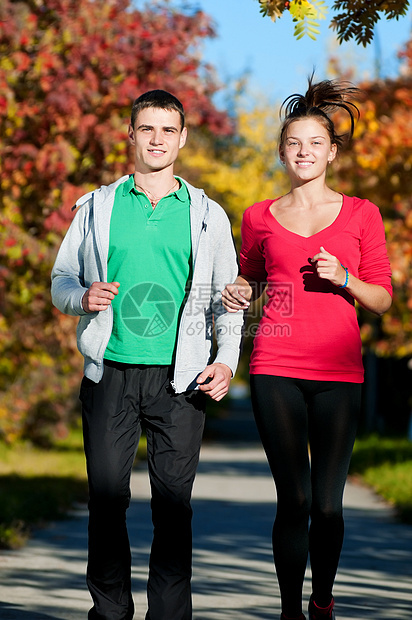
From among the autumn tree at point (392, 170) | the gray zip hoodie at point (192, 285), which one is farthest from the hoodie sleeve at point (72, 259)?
the autumn tree at point (392, 170)

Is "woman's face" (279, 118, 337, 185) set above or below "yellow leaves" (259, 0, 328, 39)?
below

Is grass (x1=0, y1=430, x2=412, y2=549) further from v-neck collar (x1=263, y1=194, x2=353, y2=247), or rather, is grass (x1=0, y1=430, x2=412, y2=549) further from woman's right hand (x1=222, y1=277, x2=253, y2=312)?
Answer: v-neck collar (x1=263, y1=194, x2=353, y2=247)

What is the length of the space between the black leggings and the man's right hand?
0.70 metres

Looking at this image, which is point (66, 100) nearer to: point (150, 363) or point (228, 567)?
point (228, 567)

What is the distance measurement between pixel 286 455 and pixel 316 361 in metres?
0.39

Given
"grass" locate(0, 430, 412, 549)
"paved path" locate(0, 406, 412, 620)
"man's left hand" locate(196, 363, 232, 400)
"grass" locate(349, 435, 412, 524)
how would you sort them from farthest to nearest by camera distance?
"grass" locate(349, 435, 412, 524)
"grass" locate(0, 430, 412, 549)
"paved path" locate(0, 406, 412, 620)
"man's left hand" locate(196, 363, 232, 400)

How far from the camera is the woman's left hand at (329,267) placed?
3723 millimetres

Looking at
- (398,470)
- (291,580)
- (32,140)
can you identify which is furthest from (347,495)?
(291,580)

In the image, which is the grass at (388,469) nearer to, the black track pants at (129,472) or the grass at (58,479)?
the grass at (58,479)

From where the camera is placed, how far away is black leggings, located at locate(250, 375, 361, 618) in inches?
153

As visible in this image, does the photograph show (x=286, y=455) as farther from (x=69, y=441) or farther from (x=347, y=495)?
(x=69, y=441)

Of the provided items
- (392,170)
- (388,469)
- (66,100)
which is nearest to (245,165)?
(392,170)

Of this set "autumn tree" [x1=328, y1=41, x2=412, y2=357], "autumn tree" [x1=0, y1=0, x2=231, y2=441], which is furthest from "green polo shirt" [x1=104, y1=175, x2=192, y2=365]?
"autumn tree" [x1=328, y1=41, x2=412, y2=357]

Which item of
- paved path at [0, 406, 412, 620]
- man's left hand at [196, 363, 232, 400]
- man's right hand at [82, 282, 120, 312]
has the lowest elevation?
paved path at [0, 406, 412, 620]
